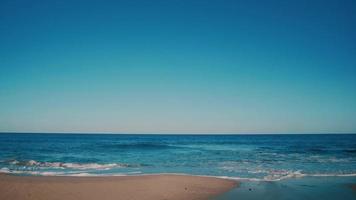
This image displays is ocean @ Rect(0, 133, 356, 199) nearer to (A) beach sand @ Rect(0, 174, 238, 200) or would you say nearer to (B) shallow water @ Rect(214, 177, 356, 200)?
(B) shallow water @ Rect(214, 177, 356, 200)

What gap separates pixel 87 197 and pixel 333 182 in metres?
11.6

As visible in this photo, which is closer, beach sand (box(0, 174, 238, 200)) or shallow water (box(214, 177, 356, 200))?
beach sand (box(0, 174, 238, 200))

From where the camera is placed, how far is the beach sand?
31.5 ft

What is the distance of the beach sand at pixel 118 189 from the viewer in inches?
378

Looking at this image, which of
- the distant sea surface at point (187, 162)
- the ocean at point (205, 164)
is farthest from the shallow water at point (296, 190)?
the distant sea surface at point (187, 162)

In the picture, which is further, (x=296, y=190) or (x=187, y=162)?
(x=187, y=162)

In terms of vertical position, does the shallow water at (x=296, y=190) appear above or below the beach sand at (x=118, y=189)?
below

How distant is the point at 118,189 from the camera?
10.6 m

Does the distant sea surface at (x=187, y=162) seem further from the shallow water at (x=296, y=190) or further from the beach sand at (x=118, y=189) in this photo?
the beach sand at (x=118, y=189)

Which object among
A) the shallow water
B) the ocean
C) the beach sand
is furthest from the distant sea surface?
the beach sand

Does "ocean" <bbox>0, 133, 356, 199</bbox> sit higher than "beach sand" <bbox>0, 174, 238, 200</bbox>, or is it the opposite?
"beach sand" <bbox>0, 174, 238, 200</bbox>

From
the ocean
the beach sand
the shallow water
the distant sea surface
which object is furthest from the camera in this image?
the distant sea surface

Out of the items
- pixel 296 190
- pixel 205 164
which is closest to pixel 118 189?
pixel 296 190

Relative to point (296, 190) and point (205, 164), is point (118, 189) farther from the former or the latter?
point (205, 164)
